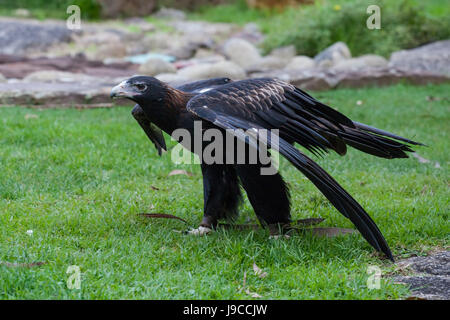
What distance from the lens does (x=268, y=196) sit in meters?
3.86

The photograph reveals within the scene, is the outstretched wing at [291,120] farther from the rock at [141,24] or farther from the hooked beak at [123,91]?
the rock at [141,24]

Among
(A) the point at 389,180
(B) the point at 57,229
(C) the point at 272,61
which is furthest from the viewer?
(C) the point at 272,61

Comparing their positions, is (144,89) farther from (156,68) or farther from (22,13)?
(22,13)

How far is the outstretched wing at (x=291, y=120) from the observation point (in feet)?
10.9

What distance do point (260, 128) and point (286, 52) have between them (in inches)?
363

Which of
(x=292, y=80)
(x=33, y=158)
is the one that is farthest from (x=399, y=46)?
(x=33, y=158)

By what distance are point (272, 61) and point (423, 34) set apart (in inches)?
145

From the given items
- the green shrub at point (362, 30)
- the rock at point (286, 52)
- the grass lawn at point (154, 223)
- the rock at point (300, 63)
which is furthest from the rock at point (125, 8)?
the grass lawn at point (154, 223)

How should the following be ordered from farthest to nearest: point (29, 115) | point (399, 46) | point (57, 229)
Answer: point (399, 46) → point (29, 115) → point (57, 229)

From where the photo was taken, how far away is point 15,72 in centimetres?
992

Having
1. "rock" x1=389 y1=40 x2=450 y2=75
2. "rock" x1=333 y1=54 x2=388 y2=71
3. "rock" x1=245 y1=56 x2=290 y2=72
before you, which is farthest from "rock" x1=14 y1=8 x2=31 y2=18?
"rock" x1=389 y1=40 x2=450 y2=75

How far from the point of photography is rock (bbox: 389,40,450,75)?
10663 mm

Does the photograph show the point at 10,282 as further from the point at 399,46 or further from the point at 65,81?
the point at 399,46

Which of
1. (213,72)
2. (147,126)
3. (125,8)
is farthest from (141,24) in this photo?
(147,126)
